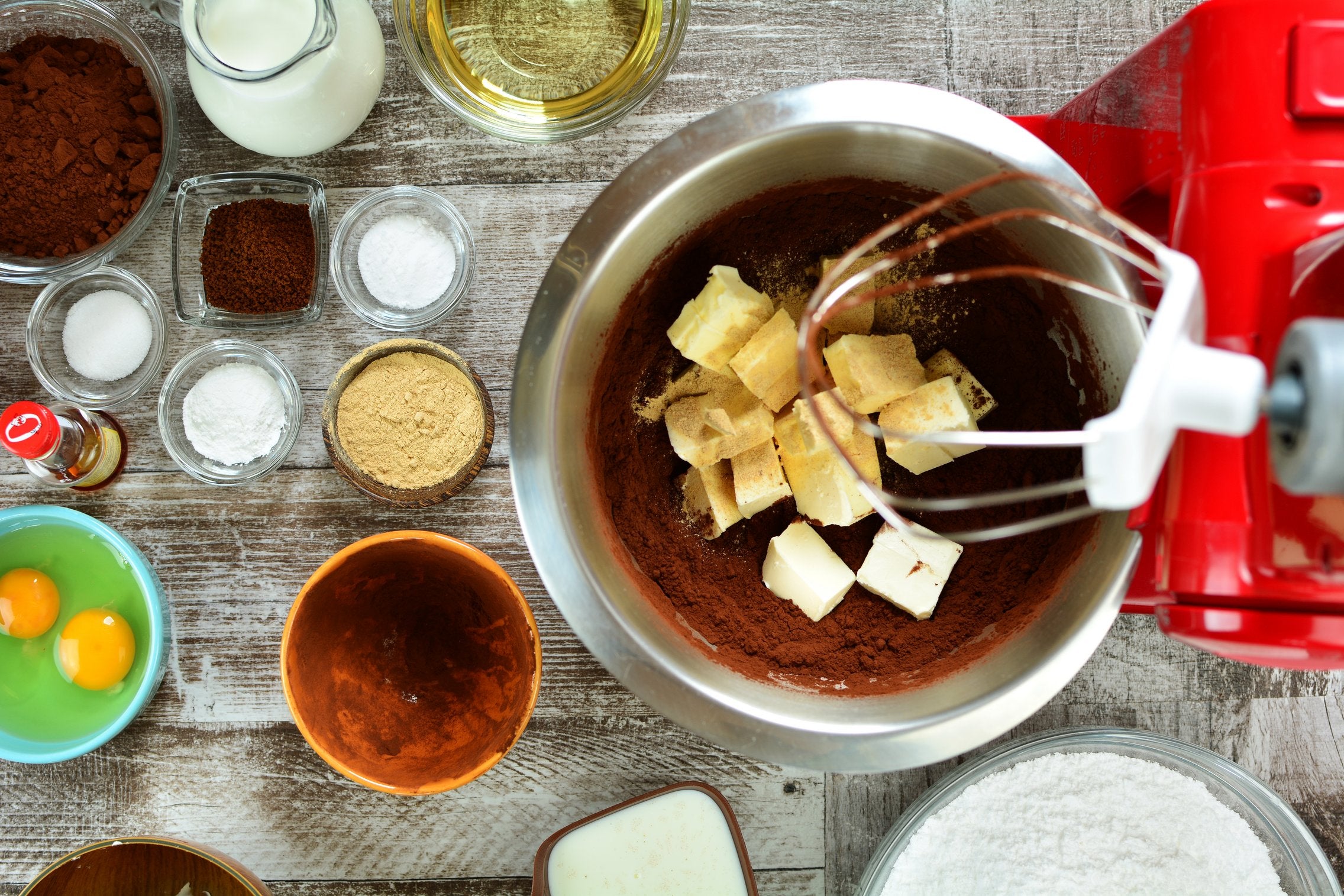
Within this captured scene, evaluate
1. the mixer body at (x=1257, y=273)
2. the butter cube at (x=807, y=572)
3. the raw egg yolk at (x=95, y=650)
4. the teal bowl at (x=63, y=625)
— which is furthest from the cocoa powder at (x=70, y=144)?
the mixer body at (x=1257, y=273)

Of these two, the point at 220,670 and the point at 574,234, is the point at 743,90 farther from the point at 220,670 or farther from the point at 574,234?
the point at 220,670

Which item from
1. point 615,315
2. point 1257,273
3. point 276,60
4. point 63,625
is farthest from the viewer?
point 63,625

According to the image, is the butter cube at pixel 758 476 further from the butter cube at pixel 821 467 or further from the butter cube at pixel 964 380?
the butter cube at pixel 964 380

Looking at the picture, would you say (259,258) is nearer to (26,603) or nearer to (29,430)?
(29,430)

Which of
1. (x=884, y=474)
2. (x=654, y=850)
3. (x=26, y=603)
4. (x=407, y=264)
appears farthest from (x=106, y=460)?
(x=884, y=474)

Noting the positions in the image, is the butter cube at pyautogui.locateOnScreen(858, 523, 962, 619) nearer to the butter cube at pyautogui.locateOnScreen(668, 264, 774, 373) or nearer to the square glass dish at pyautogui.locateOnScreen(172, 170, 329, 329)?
the butter cube at pyautogui.locateOnScreen(668, 264, 774, 373)

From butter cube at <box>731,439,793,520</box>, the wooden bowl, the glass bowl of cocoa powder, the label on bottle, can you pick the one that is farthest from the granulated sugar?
the glass bowl of cocoa powder
